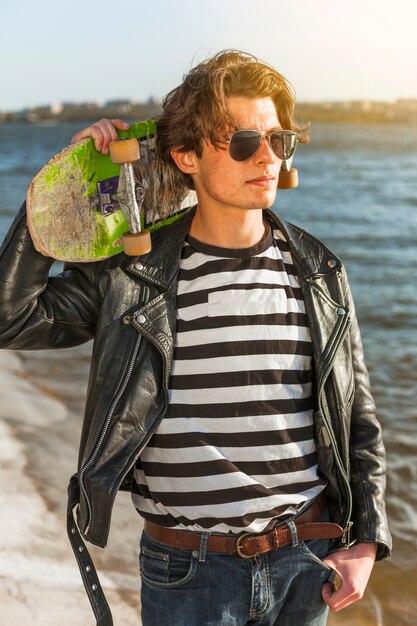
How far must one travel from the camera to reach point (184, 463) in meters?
2.59

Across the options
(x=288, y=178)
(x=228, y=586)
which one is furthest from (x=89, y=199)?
(x=228, y=586)

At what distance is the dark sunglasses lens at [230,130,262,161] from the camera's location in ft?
8.69

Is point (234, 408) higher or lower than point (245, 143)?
lower

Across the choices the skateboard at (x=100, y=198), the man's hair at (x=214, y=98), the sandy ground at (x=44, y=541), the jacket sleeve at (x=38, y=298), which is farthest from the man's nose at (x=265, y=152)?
the sandy ground at (x=44, y=541)

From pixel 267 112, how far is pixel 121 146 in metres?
0.50

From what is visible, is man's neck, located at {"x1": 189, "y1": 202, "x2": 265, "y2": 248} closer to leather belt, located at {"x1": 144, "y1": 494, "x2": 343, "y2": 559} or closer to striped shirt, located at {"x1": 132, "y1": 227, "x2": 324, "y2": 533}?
striped shirt, located at {"x1": 132, "y1": 227, "x2": 324, "y2": 533}

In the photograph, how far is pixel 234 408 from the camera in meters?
2.58

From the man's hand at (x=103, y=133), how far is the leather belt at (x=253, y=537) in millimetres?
1234

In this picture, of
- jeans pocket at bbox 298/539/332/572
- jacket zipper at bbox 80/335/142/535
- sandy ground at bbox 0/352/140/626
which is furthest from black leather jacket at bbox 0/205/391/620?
sandy ground at bbox 0/352/140/626

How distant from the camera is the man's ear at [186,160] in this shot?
2.87 metres

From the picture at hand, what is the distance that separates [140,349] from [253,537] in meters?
0.67

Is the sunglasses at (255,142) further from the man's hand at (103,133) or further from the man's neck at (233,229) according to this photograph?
the man's hand at (103,133)

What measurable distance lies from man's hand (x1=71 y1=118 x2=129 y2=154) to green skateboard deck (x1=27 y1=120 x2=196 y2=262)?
1.2 inches

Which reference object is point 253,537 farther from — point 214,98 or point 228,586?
point 214,98
